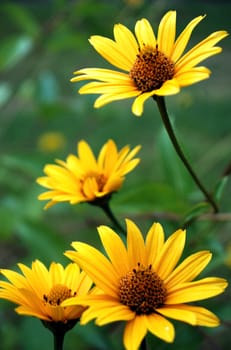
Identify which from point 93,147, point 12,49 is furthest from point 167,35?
point 93,147

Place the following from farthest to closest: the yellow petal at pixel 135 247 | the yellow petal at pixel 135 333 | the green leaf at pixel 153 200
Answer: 1. the green leaf at pixel 153 200
2. the yellow petal at pixel 135 247
3. the yellow petal at pixel 135 333

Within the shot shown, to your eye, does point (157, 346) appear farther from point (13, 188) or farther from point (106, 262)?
point (13, 188)

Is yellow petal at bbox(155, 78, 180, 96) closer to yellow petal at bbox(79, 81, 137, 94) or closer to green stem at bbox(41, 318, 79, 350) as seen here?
yellow petal at bbox(79, 81, 137, 94)

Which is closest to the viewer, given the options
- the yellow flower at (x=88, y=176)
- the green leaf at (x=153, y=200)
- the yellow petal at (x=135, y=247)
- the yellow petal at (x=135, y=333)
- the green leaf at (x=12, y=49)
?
the yellow petal at (x=135, y=333)

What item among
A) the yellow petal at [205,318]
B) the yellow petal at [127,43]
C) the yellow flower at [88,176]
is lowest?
the yellow petal at [205,318]

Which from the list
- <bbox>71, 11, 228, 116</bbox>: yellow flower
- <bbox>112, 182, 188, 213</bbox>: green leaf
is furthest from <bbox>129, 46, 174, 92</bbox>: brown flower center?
<bbox>112, 182, 188, 213</bbox>: green leaf

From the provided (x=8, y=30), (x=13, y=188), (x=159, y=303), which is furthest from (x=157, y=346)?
(x=8, y=30)

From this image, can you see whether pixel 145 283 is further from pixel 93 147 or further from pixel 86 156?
pixel 93 147

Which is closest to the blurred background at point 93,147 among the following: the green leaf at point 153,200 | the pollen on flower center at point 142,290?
the green leaf at point 153,200

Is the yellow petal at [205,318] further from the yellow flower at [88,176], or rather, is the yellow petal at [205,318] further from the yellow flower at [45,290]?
the yellow flower at [88,176]
